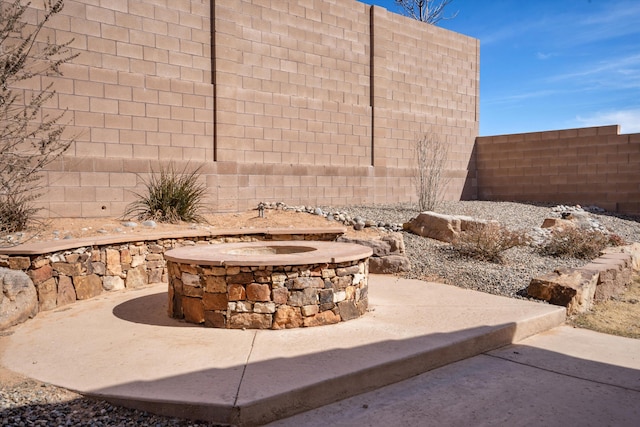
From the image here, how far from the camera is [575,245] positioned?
848 centimetres

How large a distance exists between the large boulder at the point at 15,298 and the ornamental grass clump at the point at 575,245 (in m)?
7.52

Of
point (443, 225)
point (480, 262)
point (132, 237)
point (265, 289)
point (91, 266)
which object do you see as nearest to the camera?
point (265, 289)

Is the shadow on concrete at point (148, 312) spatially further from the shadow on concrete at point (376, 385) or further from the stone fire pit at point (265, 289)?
the shadow on concrete at point (376, 385)

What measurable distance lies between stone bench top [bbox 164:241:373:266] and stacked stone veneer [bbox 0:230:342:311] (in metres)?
1.35

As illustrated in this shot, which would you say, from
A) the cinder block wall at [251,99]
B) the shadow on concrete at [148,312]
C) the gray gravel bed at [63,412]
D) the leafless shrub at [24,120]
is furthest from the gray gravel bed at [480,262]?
the leafless shrub at [24,120]

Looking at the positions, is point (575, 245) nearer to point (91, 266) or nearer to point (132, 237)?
point (132, 237)

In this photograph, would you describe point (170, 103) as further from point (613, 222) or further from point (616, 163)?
point (616, 163)

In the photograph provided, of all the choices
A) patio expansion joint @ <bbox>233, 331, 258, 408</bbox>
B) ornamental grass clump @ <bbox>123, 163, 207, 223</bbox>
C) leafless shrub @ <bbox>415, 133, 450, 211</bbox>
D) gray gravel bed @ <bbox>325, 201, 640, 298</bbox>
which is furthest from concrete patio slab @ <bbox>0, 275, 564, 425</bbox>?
leafless shrub @ <bbox>415, 133, 450, 211</bbox>

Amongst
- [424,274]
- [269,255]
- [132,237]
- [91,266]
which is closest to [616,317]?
[424,274]

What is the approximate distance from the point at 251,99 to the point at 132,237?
4.98 meters

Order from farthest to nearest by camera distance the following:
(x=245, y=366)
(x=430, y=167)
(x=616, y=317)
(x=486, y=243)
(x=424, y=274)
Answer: (x=430, y=167), (x=486, y=243), (x=424, y=274), (x=616, y=317), (x=245, y=366)

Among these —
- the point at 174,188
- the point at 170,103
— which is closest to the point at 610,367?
the point at 174,188

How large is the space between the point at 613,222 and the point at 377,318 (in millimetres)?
9853

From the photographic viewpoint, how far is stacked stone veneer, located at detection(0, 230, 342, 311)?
547cm
